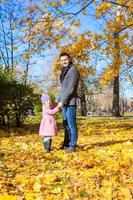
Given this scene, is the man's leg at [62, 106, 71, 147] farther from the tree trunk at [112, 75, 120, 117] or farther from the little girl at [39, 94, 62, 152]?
the tree trunk at [112, 75, 120, 117]

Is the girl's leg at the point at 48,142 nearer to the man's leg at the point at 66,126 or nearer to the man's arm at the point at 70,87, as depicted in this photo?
the man's leg at the point at 66,126

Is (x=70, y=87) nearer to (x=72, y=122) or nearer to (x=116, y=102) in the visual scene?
(x=72, y=122)

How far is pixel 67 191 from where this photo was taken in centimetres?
564

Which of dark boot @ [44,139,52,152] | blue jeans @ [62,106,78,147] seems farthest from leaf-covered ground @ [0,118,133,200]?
blue jeans @ [62,106,78,147]

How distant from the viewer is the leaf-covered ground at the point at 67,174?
18.1 ft

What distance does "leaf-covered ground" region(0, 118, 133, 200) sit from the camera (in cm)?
552

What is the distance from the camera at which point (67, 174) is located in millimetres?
6688

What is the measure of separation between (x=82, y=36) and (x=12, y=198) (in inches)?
420

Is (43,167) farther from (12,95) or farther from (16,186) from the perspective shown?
(12,95)

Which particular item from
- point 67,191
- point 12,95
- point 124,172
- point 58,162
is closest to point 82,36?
point 12,95

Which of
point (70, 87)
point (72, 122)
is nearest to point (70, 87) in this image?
point (70, 87)

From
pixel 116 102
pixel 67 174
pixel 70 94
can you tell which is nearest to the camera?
pixel 67 174

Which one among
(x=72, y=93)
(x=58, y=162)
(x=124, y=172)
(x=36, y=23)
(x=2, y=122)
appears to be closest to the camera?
(x=124, y=172)

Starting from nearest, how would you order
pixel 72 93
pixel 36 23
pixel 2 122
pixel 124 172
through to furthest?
pixel 124 172 → pixel 72 93 → pixel 36 23 → pixel 2 122
